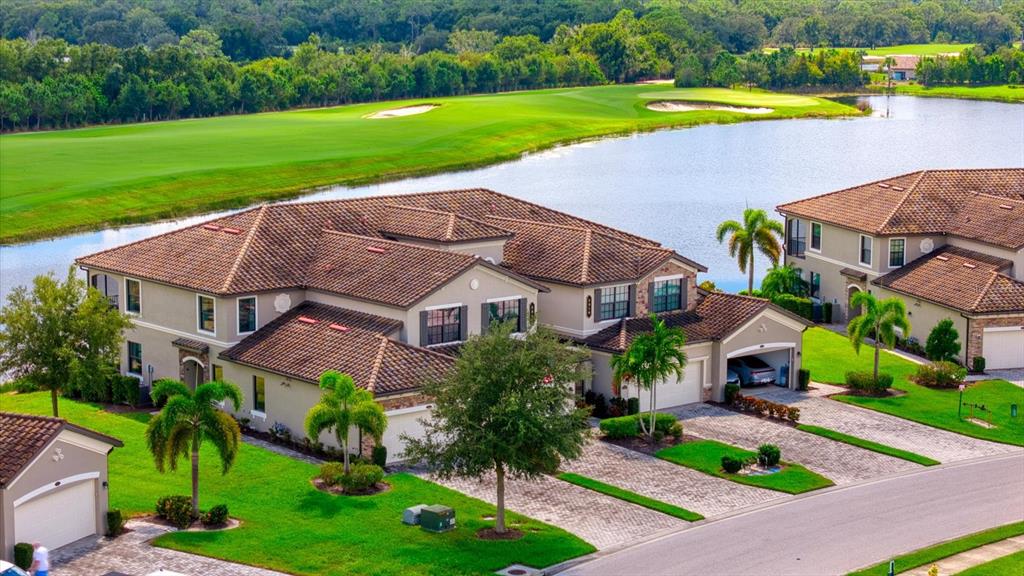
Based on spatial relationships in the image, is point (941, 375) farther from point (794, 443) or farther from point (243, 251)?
point (243, 251)

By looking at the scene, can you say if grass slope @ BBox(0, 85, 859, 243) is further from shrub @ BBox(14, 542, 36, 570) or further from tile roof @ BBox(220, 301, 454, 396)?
shrub @ BBox(14, 542, 36, 570)

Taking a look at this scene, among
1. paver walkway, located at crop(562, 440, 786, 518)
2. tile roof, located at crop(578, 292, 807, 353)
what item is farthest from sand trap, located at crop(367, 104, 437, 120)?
paver walkway, located at crop(562, 440, 786, 518)

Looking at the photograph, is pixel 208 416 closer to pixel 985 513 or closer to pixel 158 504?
pixel 158 504

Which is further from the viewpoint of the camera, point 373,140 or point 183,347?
point 373,140

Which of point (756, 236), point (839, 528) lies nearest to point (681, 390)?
point (839, 528)

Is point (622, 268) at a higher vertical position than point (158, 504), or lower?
higher

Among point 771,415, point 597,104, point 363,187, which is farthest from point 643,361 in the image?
point 597,104

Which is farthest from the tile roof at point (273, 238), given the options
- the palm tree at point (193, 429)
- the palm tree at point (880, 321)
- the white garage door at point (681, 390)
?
the palm tree at point (193, 429)
